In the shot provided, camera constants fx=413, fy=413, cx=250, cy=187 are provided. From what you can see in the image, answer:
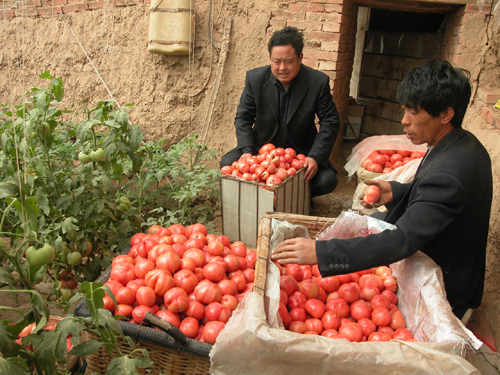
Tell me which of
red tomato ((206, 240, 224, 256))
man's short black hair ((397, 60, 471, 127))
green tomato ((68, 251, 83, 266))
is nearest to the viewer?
man's short black hair ((397, 60, 471, 127))

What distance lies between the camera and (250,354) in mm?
1521

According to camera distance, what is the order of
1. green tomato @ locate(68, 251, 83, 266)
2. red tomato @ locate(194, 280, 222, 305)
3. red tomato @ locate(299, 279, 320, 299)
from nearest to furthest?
red tomato @ locate(194, 280, 222, 305) → red tomato @ locate(299, 279, 320, 299) → green tomato @ locate(68, 251, 83, 266)

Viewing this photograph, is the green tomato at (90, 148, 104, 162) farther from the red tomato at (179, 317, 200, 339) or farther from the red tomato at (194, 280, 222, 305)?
the red tomato at (179, 317, 200, 339)

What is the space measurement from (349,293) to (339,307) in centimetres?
13

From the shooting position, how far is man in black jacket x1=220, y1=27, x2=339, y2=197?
12.9ft

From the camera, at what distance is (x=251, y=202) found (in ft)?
11.4

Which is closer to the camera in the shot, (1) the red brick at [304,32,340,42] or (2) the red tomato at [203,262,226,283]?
(2) the red tomato at [203,262,226,283]

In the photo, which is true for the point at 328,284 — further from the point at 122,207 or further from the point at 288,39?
the point at 288,39

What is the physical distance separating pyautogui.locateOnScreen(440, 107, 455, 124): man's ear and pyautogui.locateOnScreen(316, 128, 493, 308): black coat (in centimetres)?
8

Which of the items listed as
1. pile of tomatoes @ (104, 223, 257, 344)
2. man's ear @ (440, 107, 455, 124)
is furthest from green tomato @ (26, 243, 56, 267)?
man's ear @ (440, 107, 455, 124)

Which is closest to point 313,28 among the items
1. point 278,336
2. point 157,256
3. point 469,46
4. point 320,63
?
point 320,63

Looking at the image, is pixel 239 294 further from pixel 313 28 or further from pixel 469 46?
pixel 469 46

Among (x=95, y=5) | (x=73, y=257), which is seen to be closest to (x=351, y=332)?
(x=73, y=257)

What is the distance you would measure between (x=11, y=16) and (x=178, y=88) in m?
3.04
